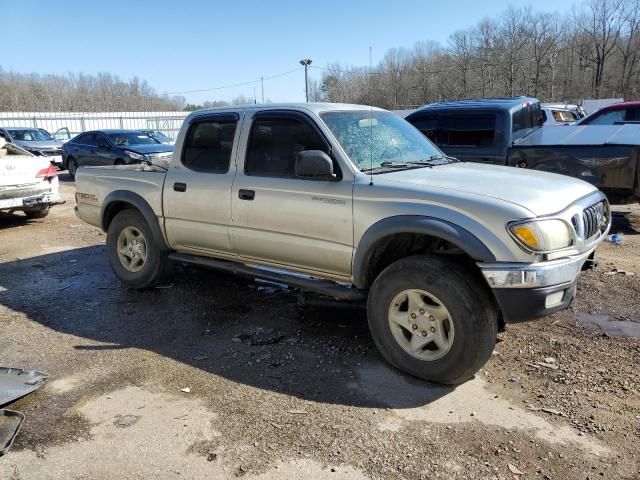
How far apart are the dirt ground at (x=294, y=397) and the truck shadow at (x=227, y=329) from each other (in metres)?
0.02

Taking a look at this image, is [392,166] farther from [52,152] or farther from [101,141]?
[52,152]

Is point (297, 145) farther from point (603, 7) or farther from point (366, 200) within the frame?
point (603, 7)

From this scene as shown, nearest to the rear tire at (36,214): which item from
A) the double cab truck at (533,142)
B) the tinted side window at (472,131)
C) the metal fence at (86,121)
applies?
the double cab truck at (533,142)

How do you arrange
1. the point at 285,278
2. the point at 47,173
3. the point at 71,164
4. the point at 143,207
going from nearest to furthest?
the point at 285,278 → the point at 143,207 → the point at 47,173 → the point at 71,164

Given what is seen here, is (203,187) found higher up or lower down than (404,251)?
higher up

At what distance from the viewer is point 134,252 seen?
5773 millimetres

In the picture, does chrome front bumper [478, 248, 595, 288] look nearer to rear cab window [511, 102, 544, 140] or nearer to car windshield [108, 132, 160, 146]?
rear cab window [511, 102, 544, 140]

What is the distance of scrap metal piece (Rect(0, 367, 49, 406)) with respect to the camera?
3.50m

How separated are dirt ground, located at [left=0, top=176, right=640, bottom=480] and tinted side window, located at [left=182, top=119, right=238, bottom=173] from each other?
1.44 m

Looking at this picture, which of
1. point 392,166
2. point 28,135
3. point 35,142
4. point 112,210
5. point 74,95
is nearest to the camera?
point 392,166

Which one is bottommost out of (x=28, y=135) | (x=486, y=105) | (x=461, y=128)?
(x=461, y=128)

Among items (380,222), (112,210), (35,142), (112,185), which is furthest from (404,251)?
(35,142)

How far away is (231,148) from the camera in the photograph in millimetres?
4789

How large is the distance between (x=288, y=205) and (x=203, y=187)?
1.08 m
